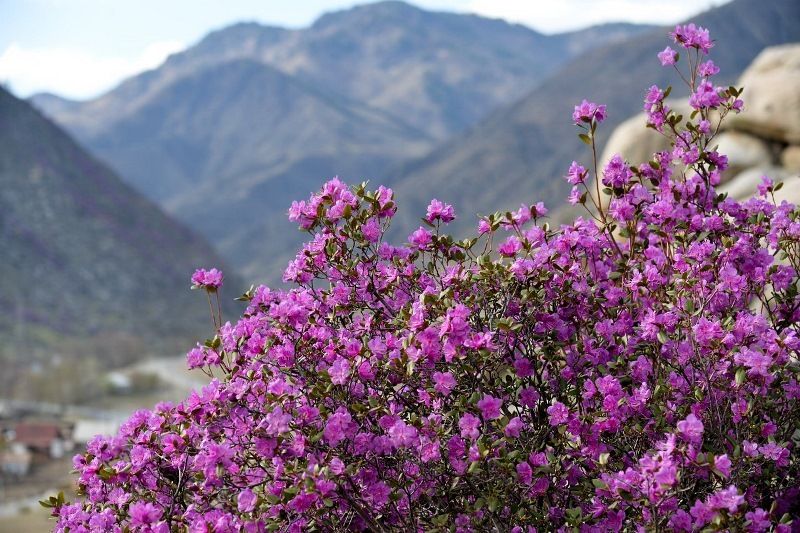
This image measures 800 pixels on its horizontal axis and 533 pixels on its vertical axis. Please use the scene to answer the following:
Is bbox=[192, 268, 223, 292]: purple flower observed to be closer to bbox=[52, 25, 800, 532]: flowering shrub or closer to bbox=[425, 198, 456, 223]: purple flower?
bbox=[52, 25, 800, 532]: flowering shrub

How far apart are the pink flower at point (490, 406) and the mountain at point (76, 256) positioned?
57486 mm

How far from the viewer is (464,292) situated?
344 cm

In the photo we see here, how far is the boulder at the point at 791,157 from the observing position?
1295cm

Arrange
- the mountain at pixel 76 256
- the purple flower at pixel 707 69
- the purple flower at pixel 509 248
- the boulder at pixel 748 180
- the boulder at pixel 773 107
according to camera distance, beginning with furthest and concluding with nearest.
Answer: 1. the mountain at pixel 76 256
2. the boulder at pixel 773 107
3. the boulder at pixel 748 180
4. the purple flower at pixel 707 69
5. the purple flower at pixel 509 248

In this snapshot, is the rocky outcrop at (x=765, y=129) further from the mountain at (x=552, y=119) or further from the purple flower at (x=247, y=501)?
the mountain at (x=552, y=119)

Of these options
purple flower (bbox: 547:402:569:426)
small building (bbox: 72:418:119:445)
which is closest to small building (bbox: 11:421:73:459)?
small building (bbox: 72:418:119:445)

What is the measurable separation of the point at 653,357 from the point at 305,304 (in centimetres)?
138

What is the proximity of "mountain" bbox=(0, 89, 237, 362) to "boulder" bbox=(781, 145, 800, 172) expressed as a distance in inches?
2019

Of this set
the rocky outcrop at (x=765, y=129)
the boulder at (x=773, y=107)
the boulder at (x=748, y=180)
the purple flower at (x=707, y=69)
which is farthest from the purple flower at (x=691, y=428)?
the boulder at (x=773, y=107)

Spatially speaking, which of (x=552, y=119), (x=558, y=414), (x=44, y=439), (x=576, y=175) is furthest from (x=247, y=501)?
(x=552, y=119)

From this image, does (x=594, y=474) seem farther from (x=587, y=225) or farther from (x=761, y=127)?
(x=761, y=127)

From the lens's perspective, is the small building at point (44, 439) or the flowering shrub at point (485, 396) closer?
the flowering shrub at point (485, 396)

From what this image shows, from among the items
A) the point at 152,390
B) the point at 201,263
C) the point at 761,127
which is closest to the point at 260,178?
the point at 201,263

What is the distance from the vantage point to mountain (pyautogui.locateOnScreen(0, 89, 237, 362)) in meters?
60.5
